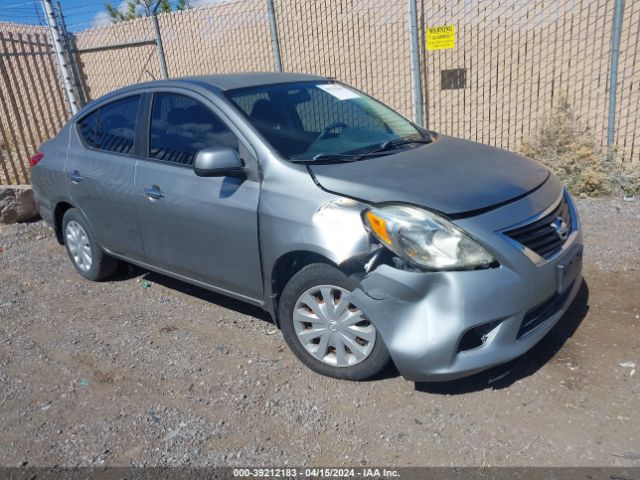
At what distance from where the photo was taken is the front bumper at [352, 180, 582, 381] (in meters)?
2.78

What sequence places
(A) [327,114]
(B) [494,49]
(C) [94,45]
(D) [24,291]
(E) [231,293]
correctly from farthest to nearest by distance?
(C) [94,45], (B) [494,49], (D) [24,291], (A) [327,114], (E) [231,293]

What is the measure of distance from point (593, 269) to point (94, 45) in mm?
10742

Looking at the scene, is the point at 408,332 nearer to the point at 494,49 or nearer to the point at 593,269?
the point at 593,269

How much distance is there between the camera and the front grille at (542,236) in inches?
116

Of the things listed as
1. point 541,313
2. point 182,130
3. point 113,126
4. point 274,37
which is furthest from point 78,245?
point 274,37

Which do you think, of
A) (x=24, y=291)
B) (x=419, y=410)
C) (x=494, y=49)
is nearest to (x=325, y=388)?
(x=419, y=410)

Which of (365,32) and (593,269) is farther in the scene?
(365,32)

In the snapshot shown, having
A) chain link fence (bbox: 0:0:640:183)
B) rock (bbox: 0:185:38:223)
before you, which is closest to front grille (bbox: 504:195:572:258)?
chain link fence (bbox: 0:0:640:183)

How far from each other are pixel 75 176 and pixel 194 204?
5.43ft

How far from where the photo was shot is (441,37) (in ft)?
25.9

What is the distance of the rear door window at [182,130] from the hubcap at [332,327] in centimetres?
112

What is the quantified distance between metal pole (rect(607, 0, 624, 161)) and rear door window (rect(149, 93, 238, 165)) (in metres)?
5.28

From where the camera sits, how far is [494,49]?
25.4 ft

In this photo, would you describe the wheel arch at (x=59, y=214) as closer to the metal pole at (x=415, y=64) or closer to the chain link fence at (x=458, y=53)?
the chain link fence at (x=458, y=53)
